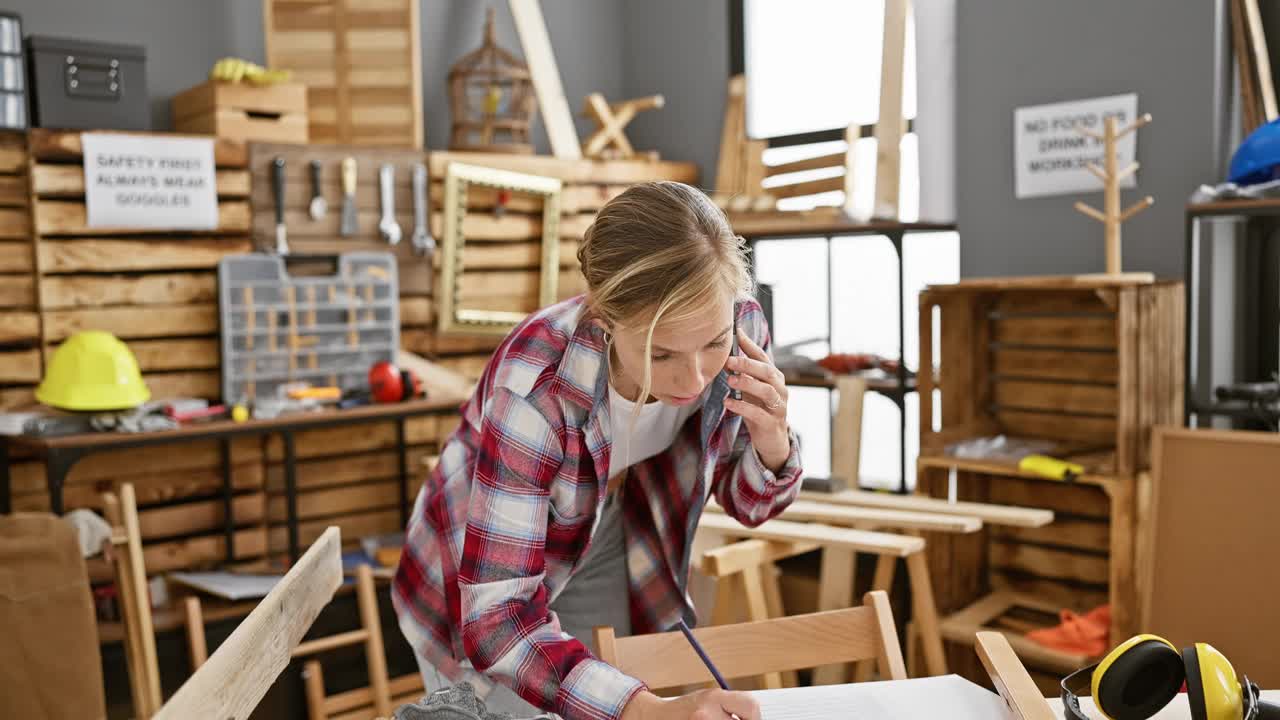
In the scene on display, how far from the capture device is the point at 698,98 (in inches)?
192

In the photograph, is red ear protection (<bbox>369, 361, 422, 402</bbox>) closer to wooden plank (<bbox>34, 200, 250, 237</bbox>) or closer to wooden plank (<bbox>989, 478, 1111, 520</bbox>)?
wooden plank (<bbox>34, 200, 250, 237</bbox>)

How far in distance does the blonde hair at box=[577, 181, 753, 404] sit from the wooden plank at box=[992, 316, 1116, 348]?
2033 mm

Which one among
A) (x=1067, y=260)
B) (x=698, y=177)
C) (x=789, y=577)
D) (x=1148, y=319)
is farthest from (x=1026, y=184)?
(x=698, y=177)

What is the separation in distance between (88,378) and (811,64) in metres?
2.78

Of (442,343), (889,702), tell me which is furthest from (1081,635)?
(442,343)

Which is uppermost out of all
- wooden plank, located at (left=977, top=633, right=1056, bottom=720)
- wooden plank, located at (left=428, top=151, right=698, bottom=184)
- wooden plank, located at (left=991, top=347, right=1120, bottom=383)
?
wooden plank, located at (left=428, top=151, right=698, bottom=184)

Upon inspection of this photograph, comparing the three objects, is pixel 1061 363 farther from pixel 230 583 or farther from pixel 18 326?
pixel 18 326

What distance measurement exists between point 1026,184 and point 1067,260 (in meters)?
0.26

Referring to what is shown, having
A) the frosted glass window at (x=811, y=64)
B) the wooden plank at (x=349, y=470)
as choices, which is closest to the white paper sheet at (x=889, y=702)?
the wooden plank at (x=349, y=470)

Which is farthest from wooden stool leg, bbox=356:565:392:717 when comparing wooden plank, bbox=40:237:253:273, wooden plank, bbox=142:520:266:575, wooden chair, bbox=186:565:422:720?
wooden plank, bbox=40:237:253:273

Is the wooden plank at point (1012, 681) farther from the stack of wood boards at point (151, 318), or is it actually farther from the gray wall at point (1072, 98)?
the stack of wood boards at point (151, 318)

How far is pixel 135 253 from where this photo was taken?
12.5 feet

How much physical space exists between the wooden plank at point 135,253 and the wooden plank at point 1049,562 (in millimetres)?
2667

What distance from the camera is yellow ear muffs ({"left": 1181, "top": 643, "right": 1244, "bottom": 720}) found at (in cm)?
121
